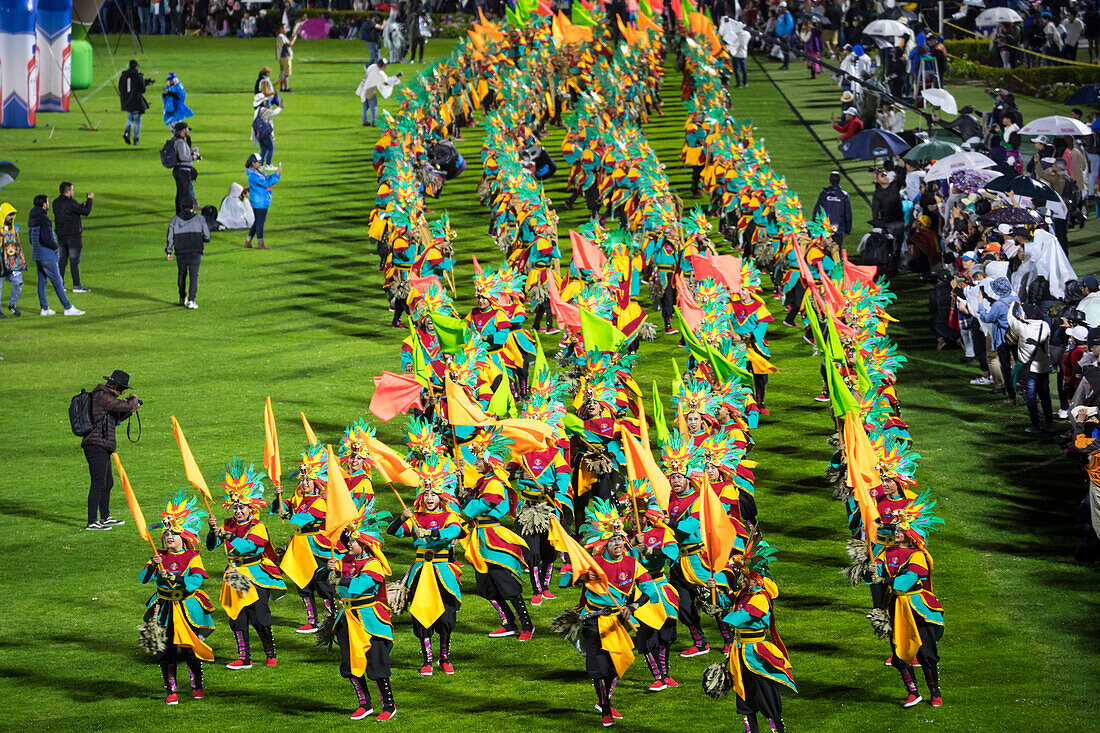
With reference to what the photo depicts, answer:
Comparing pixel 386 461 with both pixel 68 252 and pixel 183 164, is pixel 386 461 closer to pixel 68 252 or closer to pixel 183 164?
pixel 68 252

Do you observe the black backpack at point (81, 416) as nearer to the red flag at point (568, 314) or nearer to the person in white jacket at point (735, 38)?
the red flag at point (568, 314)

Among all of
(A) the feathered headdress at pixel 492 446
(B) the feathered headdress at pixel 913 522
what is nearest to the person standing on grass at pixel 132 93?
(A) the feathered headdress at pixel 492 446

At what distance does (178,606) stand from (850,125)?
84.2ft

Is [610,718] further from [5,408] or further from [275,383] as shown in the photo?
[5,408]

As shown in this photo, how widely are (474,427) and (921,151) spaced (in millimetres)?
13843

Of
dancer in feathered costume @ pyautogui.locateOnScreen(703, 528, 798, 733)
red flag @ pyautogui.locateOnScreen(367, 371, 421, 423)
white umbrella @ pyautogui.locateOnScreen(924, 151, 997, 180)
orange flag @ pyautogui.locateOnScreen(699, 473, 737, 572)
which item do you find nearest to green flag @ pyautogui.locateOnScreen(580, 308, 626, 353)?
red flag @ pyautogui.locateOnScreen(367, 371, 421, 423)

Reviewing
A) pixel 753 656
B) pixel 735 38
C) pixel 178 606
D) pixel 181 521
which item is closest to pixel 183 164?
pixel 181 521

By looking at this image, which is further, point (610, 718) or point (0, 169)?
point (0, 169)

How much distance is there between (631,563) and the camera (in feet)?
40.1

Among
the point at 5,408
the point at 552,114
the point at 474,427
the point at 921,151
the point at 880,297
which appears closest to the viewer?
the point at 474,427

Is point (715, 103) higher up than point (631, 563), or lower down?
higher up

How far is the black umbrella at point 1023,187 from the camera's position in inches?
855

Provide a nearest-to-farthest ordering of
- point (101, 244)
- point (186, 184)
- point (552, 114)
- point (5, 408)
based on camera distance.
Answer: point (5, 408)
point (186, 184)
point (101, 244)
point (552, 114)

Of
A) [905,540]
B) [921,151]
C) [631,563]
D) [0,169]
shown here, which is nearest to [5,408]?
[0,169]
